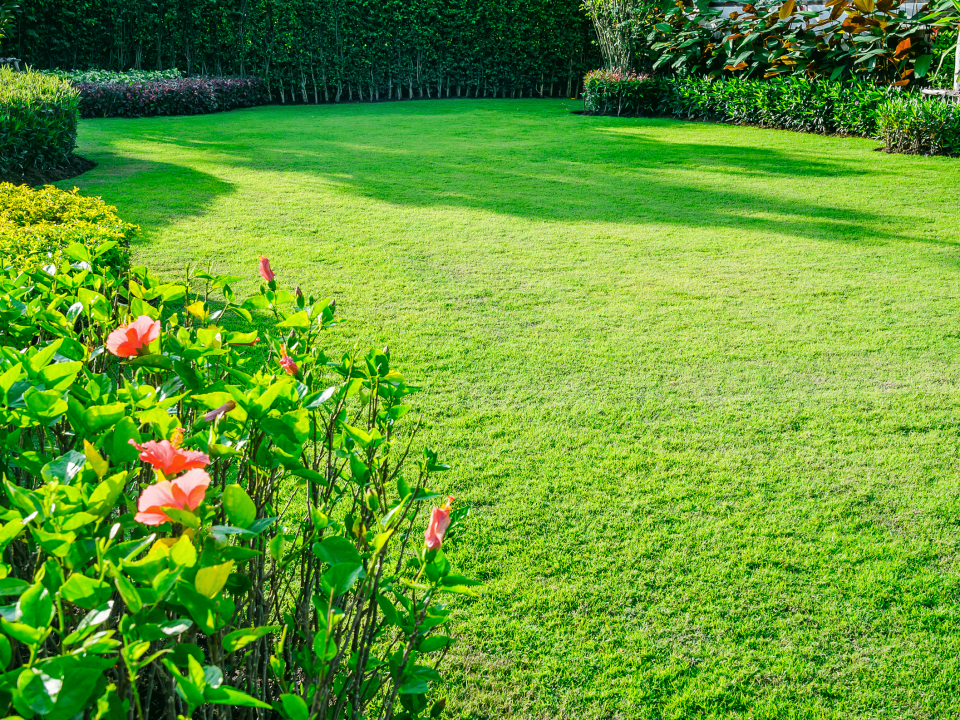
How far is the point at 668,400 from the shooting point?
3699mm

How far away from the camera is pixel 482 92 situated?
20797 millimetres

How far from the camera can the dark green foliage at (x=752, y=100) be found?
11.1m

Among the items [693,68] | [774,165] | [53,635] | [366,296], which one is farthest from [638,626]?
[693,68]

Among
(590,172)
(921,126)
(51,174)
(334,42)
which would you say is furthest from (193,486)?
(334,42)

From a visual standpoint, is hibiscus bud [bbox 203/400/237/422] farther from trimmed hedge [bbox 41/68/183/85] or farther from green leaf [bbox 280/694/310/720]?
trimmed hedge [bbox 41/68/183/85]

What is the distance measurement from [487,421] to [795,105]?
34.9ft

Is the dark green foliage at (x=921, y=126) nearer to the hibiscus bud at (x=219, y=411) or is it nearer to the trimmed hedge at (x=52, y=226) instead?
the trimmed hedge at (x=52, y=226)

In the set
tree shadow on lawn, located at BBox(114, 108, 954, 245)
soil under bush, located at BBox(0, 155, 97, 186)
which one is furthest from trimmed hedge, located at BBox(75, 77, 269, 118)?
soil under bush, located at BBox(0, 155, 97, 186)

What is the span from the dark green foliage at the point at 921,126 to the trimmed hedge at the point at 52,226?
9.42 meters

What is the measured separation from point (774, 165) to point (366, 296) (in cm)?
658

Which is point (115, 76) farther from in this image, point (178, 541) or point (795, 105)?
point (178, 541)

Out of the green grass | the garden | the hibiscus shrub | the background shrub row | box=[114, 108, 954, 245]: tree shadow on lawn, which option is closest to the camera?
the hibiscus shrub

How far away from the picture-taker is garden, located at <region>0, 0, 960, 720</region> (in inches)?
44.7

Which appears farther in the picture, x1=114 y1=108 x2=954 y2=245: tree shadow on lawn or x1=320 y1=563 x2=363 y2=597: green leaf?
x1=114 y1=108 x2=954 y2=245: tree shadow on lawn
